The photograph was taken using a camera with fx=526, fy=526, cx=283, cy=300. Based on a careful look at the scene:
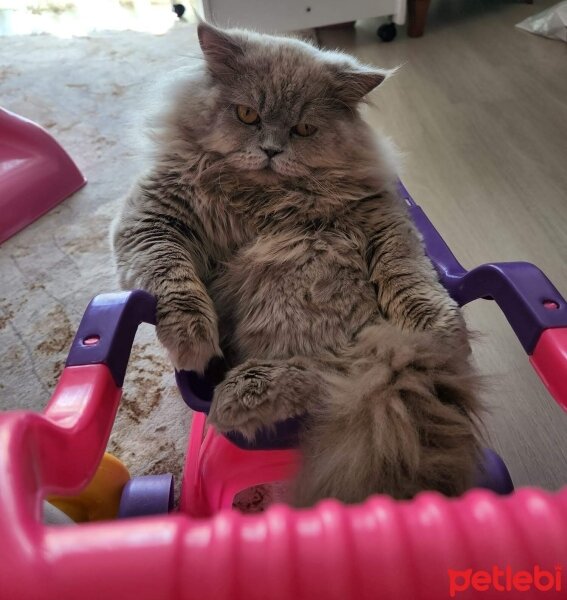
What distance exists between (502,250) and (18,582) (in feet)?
4.91

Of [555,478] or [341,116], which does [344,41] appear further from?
[555,478]

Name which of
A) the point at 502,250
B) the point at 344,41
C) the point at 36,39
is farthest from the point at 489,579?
the point at 36,39

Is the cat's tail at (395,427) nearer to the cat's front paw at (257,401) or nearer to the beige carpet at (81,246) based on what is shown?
the cat's front paw at (257,401)

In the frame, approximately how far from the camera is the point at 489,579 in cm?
39

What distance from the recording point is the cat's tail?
67 cm

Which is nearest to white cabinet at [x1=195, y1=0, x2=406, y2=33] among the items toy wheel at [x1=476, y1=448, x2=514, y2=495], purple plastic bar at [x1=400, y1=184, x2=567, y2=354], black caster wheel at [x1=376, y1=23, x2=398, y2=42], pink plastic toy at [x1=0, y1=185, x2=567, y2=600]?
black caster wheel at [x1=376, y1=23, x2=398, y2=42]

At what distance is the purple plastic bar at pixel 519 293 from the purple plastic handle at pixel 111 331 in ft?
1.82


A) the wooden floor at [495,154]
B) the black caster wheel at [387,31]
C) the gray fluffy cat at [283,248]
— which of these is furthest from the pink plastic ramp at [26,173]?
the black caster wheel at [387,31]

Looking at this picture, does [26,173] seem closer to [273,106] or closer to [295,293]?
[273,106]

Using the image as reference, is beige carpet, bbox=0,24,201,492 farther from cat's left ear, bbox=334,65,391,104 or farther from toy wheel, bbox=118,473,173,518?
cat's left ear, bbox=334,65,391,104

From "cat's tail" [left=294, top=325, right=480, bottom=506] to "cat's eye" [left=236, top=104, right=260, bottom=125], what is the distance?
0.45 meters

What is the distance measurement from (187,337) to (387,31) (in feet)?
8.17

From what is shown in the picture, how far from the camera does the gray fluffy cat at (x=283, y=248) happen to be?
0.79 metres

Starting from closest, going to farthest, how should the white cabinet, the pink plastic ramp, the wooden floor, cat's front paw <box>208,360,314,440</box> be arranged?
1. cat's front paw <box>208,360,314,440</box>
2. the wooden floor
3. the pink plastic ramp
4. the white cabinet
